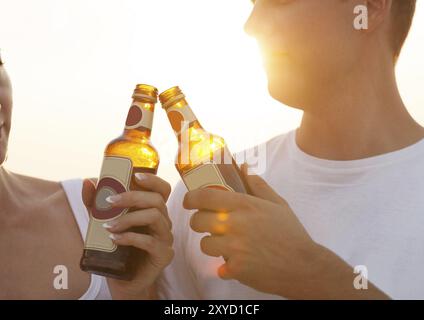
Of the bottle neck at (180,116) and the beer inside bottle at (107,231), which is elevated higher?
the bottle neck at (180,116)

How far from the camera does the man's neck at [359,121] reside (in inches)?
70.9

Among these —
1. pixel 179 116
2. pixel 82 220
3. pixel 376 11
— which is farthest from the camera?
pixel 82 220

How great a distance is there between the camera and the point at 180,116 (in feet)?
5.41

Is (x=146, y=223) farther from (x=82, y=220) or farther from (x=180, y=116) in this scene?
(x=82, y=220)

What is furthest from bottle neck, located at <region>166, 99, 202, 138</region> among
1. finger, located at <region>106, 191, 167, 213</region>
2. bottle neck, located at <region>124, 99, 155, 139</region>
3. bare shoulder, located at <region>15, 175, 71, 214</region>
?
bare shoulder, located at <region>15, 175, 71, 214</region>

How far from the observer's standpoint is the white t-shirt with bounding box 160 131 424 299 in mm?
1610

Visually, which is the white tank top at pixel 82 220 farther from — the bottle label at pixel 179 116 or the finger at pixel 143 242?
the bottle label at pixel 179 116

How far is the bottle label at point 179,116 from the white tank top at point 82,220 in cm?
70

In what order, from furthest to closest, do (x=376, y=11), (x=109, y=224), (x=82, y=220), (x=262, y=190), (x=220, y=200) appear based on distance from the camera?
(x=82, y=220), (x=376, y=11), (x=109, y=224), (x=262, y=190), (x=220, y=200)

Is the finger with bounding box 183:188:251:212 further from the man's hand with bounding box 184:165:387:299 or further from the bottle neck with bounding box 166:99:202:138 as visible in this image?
the bottle neck with bounding box 166:99:202:138

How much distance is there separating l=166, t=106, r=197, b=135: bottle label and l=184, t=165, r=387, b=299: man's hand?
344 mm

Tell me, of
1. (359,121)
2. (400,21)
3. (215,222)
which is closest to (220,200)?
(215,222)

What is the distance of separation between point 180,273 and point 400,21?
1270mm

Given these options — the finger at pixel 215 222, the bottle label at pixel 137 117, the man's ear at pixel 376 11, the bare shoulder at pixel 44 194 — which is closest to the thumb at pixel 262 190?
the finger at pixel 215 222
